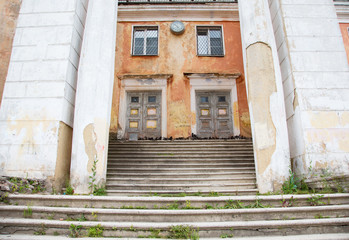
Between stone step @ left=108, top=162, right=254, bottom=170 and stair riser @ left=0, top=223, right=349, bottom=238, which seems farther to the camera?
stone step @ left=108, top=162, right=254, bottom=170

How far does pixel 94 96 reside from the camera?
489 centimetres

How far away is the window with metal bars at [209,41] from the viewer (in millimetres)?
10266

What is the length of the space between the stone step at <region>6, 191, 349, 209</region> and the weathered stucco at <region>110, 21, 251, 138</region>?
5.48m

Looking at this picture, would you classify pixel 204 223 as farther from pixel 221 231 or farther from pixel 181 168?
pixel 181 168

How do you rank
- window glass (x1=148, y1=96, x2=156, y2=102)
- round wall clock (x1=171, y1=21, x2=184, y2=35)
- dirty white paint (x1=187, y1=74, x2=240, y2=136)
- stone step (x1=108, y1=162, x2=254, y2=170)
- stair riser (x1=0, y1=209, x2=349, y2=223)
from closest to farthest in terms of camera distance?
stair riser (x1=0, y1=209, x2=349, y2=223), stone step (x1=108, y1=162, x2=254, y2=170), dirty white paint (x1=187, y1=74, x2=240, y2=136), window glass (x1=148, y1=96, x2=156, y2=102), round wall clock (x1=171, y1=21, x2=184, y2=35)

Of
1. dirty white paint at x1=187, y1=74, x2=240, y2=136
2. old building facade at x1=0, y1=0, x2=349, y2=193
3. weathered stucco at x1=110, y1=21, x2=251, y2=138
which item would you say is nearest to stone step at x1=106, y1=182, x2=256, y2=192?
old building facade at x1=0, y1=0, x2=349, y2=193

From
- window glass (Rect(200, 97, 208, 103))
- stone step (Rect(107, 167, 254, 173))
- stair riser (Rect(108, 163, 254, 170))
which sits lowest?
stone step (Rect(107, 167, 254, 173))

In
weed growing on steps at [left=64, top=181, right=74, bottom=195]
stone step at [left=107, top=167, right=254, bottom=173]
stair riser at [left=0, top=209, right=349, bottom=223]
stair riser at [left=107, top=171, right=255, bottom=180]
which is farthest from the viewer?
stone step at [left=107, top=167, right=254, bottom=173]

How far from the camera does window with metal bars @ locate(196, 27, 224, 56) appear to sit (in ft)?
33.7

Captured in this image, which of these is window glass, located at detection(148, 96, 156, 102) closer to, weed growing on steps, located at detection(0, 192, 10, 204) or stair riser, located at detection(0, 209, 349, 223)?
weed growing on steps, located at detection(0, 192, 10, 204)

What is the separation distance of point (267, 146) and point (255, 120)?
57cm

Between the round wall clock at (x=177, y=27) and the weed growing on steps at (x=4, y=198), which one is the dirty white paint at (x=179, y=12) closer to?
the round wall clock at (x=177, y=27)

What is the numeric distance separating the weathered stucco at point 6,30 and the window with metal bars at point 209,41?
264 inches

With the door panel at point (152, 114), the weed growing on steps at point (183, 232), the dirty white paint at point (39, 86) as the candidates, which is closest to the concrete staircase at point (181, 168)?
the weed growing on steps at point (183, 232)
